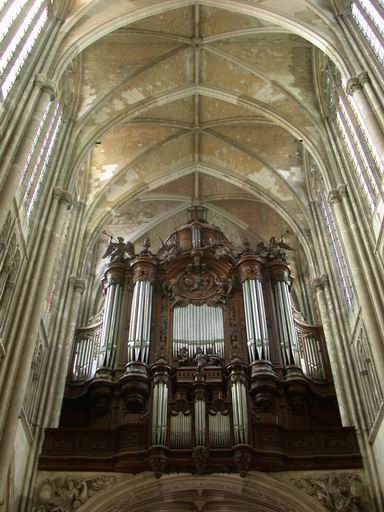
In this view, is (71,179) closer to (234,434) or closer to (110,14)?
(110,14)

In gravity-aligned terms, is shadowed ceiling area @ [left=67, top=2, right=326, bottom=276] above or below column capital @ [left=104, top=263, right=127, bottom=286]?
above

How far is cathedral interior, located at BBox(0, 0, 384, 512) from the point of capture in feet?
46.3

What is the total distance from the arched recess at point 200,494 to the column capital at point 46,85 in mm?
9054

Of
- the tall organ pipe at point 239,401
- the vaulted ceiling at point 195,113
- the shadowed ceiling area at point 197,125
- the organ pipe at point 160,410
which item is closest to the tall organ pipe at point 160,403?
the organ pipe at point 160,410

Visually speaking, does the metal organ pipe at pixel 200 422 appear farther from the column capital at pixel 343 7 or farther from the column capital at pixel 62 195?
the column capital at pixel 343 7

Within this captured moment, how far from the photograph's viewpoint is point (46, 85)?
48.6ft

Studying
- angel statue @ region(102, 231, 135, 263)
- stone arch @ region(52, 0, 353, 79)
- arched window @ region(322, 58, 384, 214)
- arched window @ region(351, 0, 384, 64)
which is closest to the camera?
arched window @ region(322, 58, 384, 214)

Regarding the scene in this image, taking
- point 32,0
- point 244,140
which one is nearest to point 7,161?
point 32,0

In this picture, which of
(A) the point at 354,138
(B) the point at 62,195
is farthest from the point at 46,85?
(A) the point at 354,138

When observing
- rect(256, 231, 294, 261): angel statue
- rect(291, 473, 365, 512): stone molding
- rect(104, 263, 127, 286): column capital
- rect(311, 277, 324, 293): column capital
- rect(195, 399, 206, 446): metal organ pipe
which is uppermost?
rect(256, 231, 294, 261): angel statue

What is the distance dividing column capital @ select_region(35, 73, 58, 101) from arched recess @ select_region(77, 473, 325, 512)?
9.05 meters

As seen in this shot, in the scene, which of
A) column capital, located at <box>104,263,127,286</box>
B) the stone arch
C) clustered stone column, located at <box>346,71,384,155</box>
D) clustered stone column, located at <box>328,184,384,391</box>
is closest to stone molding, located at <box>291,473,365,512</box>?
clustered stone column, located at <box>328,184,384,391</box>

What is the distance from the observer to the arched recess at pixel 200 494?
14062 millimetres

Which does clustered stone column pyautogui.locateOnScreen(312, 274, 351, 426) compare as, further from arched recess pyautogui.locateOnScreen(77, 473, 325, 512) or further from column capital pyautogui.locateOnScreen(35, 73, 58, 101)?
column capital pyautogui.locateOnScreen(35, 73, 58, 101)
